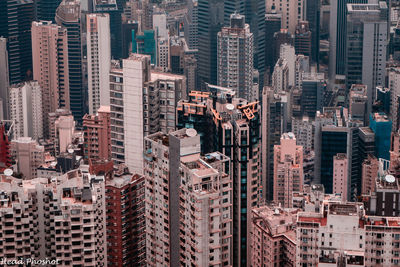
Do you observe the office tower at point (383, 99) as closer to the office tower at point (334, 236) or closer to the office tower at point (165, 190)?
the office tower at point (165, 190)

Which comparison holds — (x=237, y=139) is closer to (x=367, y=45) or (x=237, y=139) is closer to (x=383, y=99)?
(x=383, y=99)

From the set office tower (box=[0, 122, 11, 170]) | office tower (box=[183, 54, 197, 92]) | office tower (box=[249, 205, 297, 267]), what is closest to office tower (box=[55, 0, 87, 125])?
office tower (box=[183, 54, 197, 92])

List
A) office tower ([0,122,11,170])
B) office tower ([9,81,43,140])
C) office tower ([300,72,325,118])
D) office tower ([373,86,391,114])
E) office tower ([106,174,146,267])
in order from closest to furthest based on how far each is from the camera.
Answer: office tower ([106,174,146,267]), office tower ([0,122,11,170]), office tower ([9,81,43,140]), office tower ([373,86,391,114]), office tower ([300,72,325,118])

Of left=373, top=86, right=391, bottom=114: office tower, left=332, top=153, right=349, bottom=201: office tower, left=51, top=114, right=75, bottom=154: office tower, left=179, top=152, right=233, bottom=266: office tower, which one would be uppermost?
left=179, top=152, right=233, bottom=266: office tower

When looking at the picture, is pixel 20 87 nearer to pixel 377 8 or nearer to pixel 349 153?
pixel 349 153

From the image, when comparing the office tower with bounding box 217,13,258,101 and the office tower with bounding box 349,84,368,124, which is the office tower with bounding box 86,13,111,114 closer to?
the office tower with bounding box 217,13,258,101

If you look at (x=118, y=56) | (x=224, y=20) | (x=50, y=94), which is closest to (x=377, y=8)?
(x=224, y=20)
